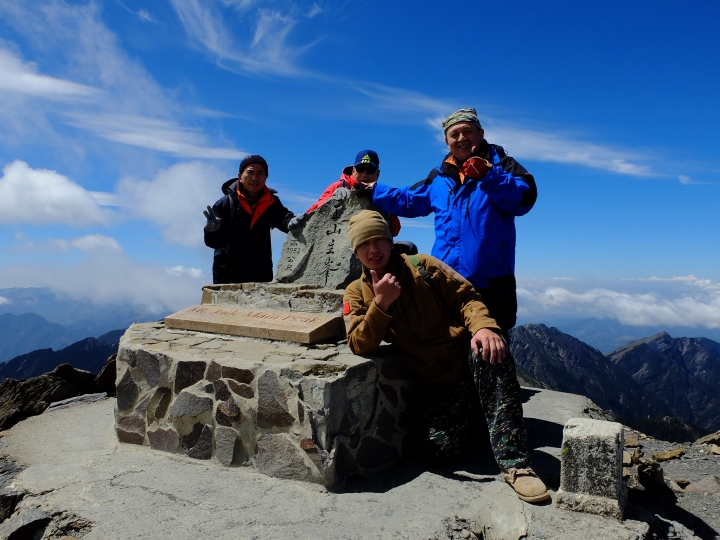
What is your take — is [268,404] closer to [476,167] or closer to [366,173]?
[476,167]

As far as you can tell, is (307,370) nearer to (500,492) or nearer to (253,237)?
(500,492)

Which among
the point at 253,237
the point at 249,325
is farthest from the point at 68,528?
the point at 253,237

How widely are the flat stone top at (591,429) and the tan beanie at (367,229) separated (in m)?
2.00

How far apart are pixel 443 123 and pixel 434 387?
2517 mm

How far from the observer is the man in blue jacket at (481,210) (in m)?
4.64

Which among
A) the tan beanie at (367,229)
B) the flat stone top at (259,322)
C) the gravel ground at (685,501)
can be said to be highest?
the tan beanie at (367,229)

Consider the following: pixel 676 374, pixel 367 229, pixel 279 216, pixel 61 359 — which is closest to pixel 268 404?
pixel 367 229

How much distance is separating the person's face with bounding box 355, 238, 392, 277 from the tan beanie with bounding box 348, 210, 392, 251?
45 millimetres

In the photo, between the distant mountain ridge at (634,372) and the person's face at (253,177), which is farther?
the distant mountain ridge at (634,372)

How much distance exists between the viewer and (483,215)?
4.67 metres

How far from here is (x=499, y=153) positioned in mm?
5059

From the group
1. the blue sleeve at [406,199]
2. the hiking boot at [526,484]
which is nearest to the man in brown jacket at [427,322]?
the hiking boot at [526,484]

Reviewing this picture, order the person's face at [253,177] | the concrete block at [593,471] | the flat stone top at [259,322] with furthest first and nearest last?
1. the person's face at [253,177]
2. the flat stone top at [259,322]
3. the concrete block at [593,471]

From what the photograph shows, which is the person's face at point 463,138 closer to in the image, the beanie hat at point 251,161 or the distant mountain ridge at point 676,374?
the beanie hat at point 251,161
